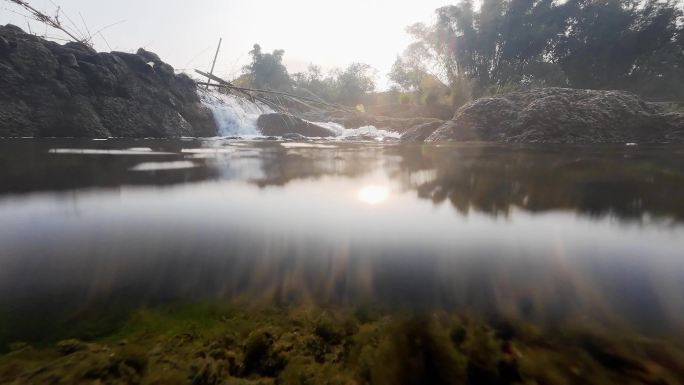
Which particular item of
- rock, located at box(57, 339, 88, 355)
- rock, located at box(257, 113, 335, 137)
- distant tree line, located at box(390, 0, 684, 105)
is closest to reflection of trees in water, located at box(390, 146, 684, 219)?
rock, located at box(57, 339, 88, 355)

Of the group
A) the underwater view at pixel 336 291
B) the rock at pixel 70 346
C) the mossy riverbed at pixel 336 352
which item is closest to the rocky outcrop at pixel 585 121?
the underwater view at pixel 336 291

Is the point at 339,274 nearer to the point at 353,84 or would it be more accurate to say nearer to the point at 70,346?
the point at 70,346

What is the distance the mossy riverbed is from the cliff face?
7606 millimetres

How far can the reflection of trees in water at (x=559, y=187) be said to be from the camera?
1.59m

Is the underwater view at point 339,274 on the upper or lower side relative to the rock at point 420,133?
lower

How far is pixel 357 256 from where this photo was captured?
100 centimetres

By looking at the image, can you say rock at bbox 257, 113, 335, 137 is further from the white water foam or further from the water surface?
the water surface

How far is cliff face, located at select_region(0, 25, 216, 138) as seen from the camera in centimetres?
615

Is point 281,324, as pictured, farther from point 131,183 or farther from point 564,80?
point 564,80

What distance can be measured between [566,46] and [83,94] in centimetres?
2202

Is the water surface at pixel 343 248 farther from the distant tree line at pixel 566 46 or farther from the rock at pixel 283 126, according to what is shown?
the distant tree line at pixel 566 46

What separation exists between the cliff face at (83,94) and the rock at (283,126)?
1824 mm

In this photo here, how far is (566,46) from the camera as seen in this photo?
58.4ft

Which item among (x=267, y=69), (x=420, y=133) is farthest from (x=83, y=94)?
(x=267, y=69)
